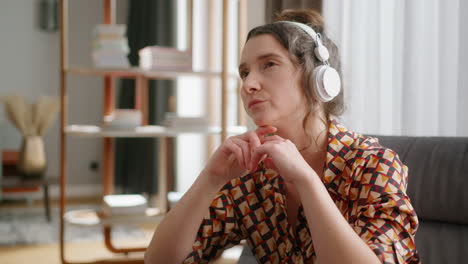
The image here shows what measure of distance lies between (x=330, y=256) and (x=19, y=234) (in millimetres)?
3213

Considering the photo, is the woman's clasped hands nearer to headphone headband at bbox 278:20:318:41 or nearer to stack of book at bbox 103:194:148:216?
headphone headband at bbox 278:20:318:41

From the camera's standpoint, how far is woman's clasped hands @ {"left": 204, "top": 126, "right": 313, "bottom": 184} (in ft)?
3.14

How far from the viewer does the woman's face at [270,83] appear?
43.3 inches

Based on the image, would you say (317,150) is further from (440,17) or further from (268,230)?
(440,17)

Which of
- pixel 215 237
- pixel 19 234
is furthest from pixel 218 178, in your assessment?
pixel 19 234

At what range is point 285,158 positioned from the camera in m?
0.96

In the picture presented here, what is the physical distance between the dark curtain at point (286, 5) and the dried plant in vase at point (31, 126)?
8.14 feet

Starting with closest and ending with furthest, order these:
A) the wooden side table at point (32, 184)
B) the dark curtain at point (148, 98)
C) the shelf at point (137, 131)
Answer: the shelf at point (137, 131), the wooden side table at point (32, 184), the dark curtain at point (148, 98)

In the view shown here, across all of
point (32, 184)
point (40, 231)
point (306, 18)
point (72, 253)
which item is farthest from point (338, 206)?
point (32, 184)

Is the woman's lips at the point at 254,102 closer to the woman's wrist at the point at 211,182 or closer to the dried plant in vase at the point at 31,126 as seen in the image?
the woman's wrist at the point at 211,182

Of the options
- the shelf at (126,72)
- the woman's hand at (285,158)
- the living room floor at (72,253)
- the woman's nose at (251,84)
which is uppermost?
the shelf at (126,72)

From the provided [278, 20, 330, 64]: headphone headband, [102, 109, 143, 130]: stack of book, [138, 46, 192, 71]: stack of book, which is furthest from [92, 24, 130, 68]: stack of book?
[278, 20, 330, 64]: headphone headband

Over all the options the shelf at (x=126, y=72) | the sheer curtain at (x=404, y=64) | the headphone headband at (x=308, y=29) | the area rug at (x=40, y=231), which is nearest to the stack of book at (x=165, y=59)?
the shelf at (x=126, y=72)

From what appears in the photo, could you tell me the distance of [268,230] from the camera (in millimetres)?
1181
